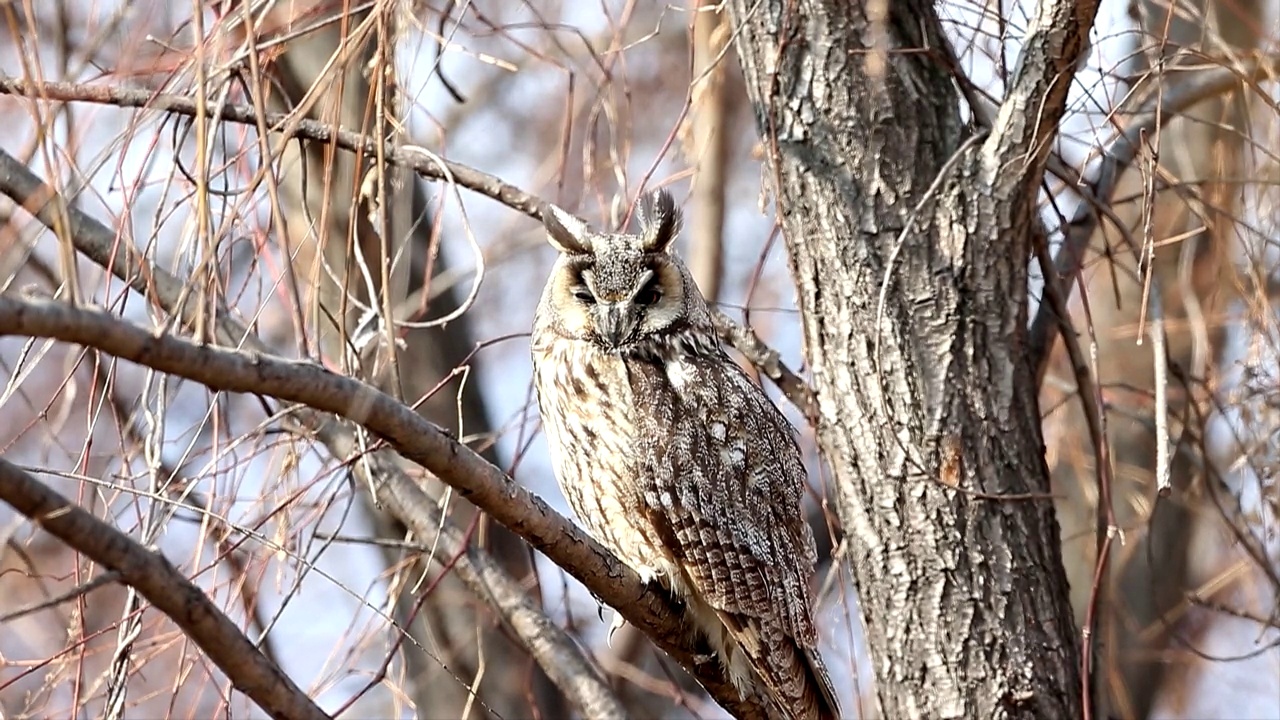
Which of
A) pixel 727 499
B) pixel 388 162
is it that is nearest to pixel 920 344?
pixel 727 499

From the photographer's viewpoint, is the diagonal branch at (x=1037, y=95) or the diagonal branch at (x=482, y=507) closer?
the diagonal branch at (x=482, y=507)

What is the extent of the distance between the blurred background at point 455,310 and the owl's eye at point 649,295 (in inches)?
8.8

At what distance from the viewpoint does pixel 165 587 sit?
153 centimetres

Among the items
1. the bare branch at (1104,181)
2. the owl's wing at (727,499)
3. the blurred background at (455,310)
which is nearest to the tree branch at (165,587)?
the blurred background at (455,310)

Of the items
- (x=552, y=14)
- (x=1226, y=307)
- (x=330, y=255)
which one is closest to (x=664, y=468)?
(x=330, y=255)

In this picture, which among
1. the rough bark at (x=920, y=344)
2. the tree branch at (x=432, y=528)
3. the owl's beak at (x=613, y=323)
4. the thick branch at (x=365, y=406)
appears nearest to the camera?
the thick branch at (x=365, y=406)

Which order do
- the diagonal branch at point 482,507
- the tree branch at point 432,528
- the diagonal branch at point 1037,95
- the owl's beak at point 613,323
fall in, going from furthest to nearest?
1. the owl's beak at point 613,323
2. the tree branch at point 432,528
3. the diagonal branch at point 1037,95
4. the diagonal branch at point 482,507

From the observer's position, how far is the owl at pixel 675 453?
9.99 feet

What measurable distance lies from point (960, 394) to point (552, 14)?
2.97m

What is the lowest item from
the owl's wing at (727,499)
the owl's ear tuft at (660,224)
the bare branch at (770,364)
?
the owl's wing at (727,499)

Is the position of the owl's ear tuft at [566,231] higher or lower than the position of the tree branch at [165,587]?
higher

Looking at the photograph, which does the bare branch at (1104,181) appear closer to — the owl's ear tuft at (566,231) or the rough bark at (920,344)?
the rough bark at (920,344)

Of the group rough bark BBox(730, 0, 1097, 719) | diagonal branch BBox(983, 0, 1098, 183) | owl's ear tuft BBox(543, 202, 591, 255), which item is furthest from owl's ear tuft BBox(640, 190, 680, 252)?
diagonal branch BBox(983, 0, 1098, 183)

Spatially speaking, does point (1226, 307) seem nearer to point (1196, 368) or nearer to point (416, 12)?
point (1196, 368)
